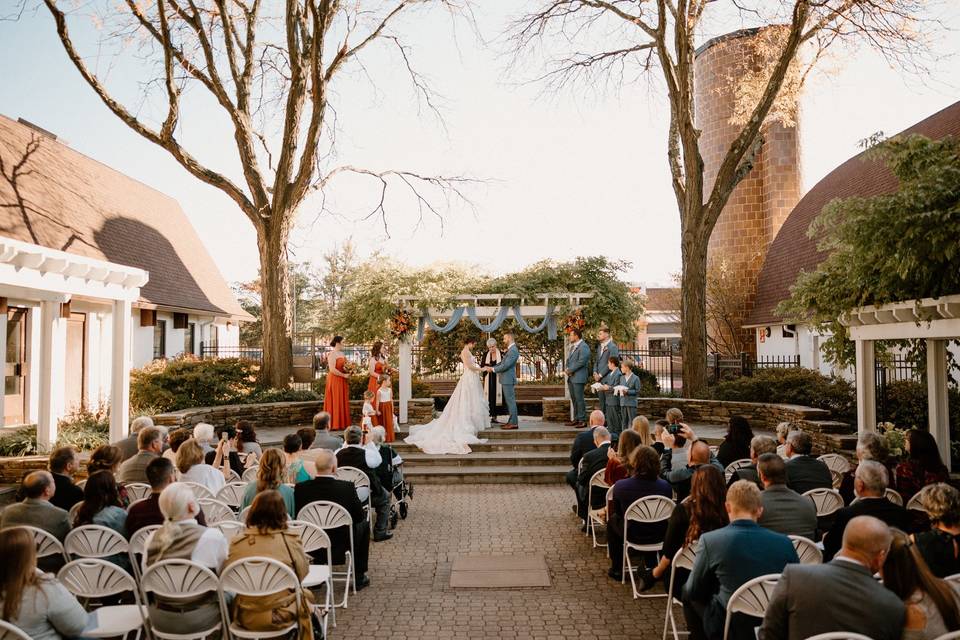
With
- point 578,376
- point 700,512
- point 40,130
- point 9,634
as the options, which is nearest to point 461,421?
point 578,376

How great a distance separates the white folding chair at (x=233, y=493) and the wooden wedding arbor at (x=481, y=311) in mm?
8038

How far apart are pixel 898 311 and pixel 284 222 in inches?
515

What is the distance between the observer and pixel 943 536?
391cm

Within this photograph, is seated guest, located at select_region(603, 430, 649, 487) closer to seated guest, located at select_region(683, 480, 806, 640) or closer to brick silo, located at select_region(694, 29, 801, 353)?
seated guest, located at select_region(683, 480, 806, 640)

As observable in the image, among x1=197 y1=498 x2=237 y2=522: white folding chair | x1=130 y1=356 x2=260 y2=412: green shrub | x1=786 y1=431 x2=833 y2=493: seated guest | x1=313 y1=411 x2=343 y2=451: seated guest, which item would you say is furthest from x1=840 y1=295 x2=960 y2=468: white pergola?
x1=130 y1=356 x2=260 y2=412: green shrub

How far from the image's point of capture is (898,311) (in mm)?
7926

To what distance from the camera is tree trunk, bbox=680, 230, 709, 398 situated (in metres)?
15.7

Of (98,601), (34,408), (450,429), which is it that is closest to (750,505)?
(98,601)

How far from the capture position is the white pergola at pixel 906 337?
7660 millimetres

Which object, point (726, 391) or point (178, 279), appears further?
point (178, 279)

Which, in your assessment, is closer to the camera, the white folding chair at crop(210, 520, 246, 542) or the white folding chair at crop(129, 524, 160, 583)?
the white folding chair at crop(129, 524, 160, 583)

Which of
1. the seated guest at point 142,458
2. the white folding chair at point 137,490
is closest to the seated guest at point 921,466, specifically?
the white folding chair at point 137,490

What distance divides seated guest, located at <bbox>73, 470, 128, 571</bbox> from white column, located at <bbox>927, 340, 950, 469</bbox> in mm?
9330

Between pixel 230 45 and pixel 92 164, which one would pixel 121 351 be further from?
pixel 92 164
